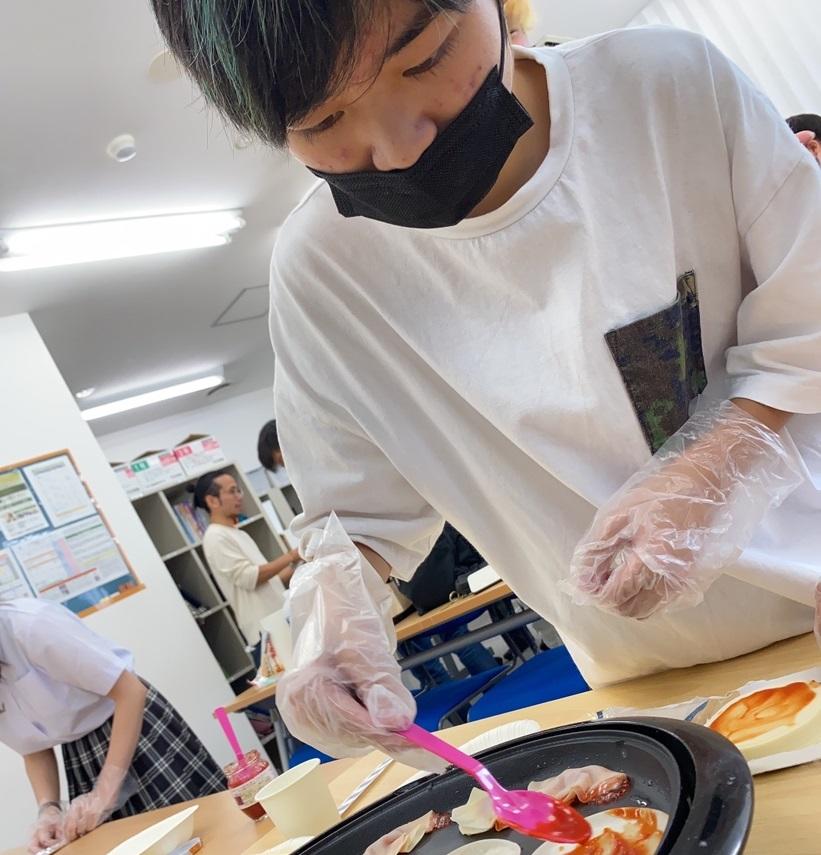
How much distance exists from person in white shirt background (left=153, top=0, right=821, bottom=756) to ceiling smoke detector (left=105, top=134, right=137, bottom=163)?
9.07 ft

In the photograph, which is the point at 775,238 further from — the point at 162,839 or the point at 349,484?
the point at 162,839

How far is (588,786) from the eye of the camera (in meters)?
0.70

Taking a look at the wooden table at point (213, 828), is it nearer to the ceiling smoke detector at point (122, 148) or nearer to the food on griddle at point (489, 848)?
the food on griddle at point (489, 848)

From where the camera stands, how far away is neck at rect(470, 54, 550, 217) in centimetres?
93

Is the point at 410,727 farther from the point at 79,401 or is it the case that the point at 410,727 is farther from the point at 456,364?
the point at 79,401

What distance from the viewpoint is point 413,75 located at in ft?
2.42

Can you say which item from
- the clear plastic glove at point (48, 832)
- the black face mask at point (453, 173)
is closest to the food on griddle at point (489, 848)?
the black face mask at point (453, 173)

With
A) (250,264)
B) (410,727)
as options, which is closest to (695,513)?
(410,727)

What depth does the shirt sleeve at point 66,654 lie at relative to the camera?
2.46 m

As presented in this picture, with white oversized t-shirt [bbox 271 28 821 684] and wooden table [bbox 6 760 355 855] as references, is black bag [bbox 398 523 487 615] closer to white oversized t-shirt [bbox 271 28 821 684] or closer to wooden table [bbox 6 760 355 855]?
wooden table [bbox 6 760 355 855]

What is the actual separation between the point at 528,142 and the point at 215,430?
333 inches

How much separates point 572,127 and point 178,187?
144 inches

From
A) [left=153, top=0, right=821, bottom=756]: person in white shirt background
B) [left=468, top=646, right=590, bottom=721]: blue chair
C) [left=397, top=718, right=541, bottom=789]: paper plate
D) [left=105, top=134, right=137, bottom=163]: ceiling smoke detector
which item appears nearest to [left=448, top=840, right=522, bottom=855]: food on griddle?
[left=153, top=0, right=821, bottom=756]: person in white shirt background

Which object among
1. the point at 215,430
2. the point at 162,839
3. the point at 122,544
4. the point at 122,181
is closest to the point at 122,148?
the point at 122,181
